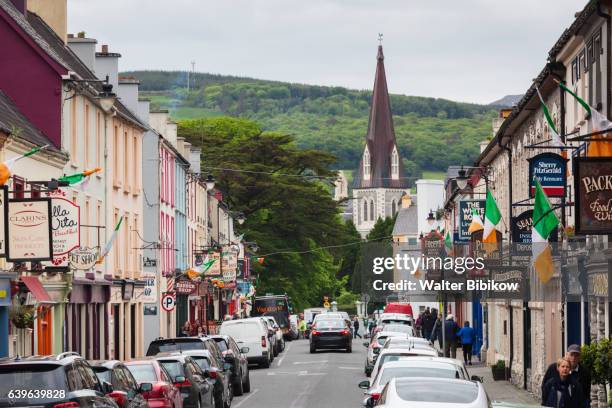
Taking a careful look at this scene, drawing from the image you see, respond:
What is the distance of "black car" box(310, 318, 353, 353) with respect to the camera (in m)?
61.8

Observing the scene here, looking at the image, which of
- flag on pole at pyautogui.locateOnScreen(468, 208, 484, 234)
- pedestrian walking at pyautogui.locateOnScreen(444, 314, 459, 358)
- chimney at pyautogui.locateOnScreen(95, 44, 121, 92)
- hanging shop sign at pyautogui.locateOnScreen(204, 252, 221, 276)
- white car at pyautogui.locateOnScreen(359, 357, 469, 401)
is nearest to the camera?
white car at pyautogui.locateOnScreen(359, 357, 469, 401)

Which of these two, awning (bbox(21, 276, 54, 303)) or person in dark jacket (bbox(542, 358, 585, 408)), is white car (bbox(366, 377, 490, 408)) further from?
awning (bbox(21, 276, 54, 303))

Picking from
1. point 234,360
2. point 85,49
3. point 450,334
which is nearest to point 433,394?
point 234,360

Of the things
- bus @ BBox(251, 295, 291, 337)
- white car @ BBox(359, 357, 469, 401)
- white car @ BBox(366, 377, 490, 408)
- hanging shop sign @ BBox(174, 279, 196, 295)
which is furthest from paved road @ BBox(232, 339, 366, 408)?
bus @ BBox(251, 295, 291, 337)

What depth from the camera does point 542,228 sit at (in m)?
27.5

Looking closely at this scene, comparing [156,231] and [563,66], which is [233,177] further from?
[563,66]

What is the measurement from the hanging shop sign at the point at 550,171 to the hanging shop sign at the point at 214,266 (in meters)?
33.9

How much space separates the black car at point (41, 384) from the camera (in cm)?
1602

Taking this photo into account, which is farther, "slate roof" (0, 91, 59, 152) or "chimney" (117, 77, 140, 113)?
"chimney" (117, 77, 140, 113)

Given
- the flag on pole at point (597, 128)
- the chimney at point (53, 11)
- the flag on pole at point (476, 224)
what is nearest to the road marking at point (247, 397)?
the flag on pole at point (476, 224)

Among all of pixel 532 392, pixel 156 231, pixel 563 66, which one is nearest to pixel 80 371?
pixel 563 66

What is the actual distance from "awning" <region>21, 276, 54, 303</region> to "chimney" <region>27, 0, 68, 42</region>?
47.0 ft

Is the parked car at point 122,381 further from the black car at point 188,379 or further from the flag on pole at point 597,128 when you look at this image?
the flag on pole at point 597,128

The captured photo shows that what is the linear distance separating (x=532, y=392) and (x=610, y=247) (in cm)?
1249
